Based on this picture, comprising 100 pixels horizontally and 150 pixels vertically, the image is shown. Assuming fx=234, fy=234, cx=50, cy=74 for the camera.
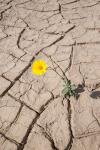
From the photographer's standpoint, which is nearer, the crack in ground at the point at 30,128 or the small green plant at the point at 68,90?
the crack in ground at the point at 30,128

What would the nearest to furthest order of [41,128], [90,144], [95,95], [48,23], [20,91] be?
[90,144] → [41,128] → [95,95] → [20,91] → [48,23]

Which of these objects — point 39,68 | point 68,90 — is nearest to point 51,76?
point 68,90

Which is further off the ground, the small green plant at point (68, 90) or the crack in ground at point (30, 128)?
the small green plant at point (68, 90)

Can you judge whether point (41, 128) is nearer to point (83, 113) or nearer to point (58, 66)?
point (83, 113)

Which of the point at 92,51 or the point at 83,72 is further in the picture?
the point at 92,51

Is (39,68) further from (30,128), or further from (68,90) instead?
(30,128)

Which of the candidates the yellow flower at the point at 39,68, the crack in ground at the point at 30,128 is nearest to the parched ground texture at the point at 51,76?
the crack in ground at the point at 30,128

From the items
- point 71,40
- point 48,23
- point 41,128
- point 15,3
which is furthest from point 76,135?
point 15,3

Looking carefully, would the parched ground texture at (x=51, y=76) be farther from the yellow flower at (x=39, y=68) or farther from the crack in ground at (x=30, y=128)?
the yellow flower at (x=39, y=68)

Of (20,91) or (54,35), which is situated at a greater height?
(54,35)
